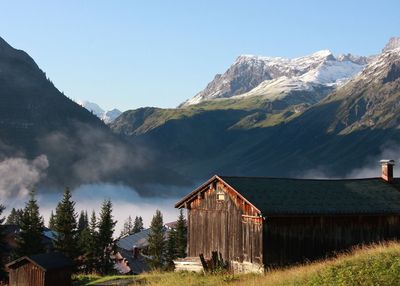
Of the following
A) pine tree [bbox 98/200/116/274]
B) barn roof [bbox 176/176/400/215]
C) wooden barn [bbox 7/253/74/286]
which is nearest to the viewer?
barn roof [bbox 176/176/400/215]

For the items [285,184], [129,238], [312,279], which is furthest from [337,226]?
[129,238]

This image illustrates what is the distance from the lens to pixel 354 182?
42125 mm

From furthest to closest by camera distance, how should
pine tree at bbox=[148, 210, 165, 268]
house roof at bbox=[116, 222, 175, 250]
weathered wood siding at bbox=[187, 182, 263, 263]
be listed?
house roof at bbox=[116, 222, 175, 250], pine tree at bbox=[148, 210, 165, 268], weathered wood siding at bbox=[187, 182, 263, 263]

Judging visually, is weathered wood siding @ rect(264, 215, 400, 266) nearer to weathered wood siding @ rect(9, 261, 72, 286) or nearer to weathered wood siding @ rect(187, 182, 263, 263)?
weathered wood siding @ rect(187, 182, 263, 263)

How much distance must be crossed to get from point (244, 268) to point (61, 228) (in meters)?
32.2

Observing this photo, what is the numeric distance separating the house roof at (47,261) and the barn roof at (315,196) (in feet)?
39.5

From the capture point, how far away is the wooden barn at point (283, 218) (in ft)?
113

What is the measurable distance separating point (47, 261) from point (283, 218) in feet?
69.5

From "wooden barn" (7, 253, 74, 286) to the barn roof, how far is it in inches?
474

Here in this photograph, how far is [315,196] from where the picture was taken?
37219mm

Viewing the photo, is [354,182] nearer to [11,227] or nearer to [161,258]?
[161,258]

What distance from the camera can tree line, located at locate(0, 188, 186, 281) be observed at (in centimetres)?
5888

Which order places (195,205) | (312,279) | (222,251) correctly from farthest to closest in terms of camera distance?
(195,205)
(222,251)
(312,279)

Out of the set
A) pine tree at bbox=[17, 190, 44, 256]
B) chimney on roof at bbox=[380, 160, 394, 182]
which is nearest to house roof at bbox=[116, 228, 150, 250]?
pine tree at bbox=[17, 190, 44, 256]
